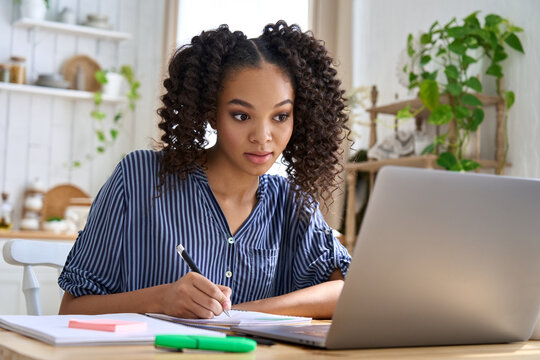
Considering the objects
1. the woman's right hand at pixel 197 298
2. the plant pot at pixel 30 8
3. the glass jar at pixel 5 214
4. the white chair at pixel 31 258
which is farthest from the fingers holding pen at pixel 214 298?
the plant pot at pixel 30 8

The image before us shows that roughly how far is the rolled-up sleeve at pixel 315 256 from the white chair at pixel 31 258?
54 centimetres

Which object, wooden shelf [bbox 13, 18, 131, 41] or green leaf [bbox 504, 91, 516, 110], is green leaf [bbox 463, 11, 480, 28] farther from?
wooden shelf [bbox 13, 18, 131, 41]

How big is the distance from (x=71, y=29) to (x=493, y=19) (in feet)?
9.05

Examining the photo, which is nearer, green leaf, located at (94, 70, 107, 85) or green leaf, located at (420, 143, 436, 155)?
green leaf, located at (420, 143, 436, 155)

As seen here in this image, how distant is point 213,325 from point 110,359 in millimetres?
329

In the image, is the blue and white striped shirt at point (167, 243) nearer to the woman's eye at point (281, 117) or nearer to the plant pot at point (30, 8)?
the woman's eye at point (281, 117)

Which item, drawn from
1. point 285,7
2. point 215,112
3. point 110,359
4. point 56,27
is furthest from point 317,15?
point 110,359

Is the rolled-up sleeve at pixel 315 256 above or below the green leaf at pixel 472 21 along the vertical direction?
below

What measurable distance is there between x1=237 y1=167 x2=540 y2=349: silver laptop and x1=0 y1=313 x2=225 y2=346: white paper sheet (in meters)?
0.10

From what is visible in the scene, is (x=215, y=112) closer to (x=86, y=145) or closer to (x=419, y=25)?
(x=419, y=25)

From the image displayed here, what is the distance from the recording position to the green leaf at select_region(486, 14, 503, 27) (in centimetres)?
259

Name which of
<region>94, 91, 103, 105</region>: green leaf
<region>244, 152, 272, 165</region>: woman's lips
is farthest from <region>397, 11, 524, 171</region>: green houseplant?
<region>94, 91, 103, 105</region>: green leaf

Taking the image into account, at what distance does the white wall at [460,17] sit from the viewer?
8.59 feet

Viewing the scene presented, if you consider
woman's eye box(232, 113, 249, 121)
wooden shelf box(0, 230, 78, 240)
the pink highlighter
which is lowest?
wooden shelf box(0, 230, 78, 240)
